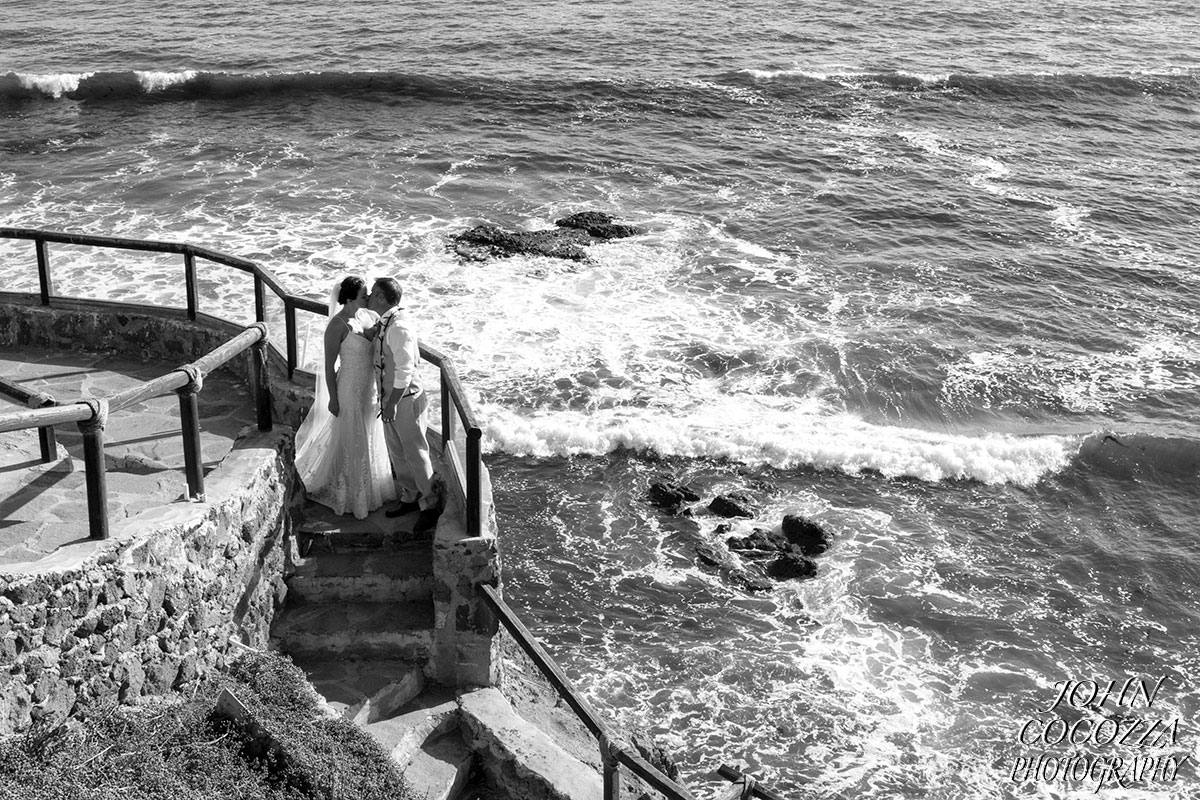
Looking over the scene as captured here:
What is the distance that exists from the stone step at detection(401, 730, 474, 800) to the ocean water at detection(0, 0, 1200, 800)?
4.45 meters

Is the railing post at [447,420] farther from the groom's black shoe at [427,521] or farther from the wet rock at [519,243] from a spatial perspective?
the wet rock at [519,243]

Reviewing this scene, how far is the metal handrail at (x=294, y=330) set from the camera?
743 centimetres

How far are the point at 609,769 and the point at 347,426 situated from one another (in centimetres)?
308

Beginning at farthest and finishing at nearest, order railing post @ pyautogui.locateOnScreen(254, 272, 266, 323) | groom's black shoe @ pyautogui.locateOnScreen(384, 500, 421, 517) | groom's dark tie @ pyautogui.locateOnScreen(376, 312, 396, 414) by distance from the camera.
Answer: railing post @ pyautogui.locateOnScreen(254, 272, 266, 323), groom's black shoe @ pyautogui.locateOnScreen(384, 500, 421, 517), groom's dark tie @ pyautogui.locateOnScreen(376, 312, 396, 414)

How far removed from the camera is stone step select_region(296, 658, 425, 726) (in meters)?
7.36

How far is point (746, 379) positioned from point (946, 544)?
5.14 m

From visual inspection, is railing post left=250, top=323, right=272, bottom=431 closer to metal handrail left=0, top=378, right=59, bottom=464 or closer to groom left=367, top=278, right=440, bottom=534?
groom left=367, top=278, right=440, bottom=534

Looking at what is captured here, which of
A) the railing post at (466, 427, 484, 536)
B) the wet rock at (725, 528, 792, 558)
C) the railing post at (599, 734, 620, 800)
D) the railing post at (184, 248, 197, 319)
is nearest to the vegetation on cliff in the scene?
the railing post at (599, 734, 620, 800)

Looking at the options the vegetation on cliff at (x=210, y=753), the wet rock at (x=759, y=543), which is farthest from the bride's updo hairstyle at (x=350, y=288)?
the wet rock at (x=759, y=543)

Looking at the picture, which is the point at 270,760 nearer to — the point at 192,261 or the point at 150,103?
the point at 192,261

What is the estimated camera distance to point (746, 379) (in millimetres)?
19094

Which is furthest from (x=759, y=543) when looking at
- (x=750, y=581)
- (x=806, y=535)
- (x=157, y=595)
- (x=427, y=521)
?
(x=157, y=595)

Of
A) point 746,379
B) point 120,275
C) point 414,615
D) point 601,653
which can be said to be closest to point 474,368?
point 746,379

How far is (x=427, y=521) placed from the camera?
324 inches
